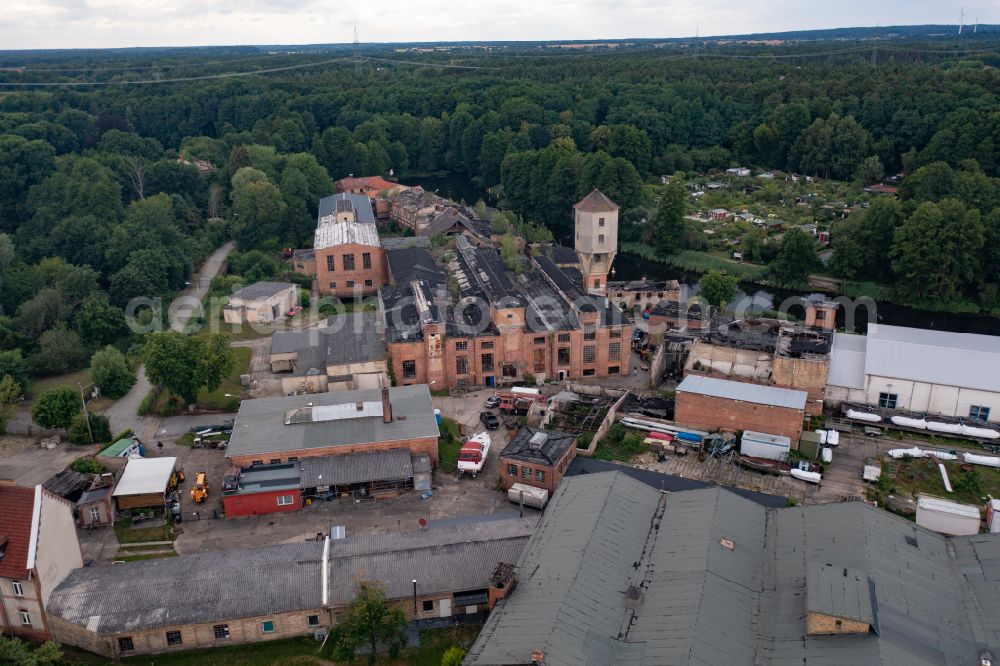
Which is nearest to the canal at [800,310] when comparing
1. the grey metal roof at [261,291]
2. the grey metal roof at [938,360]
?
the grey metal roof at [938,360]

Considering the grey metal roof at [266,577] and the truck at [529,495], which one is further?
the truck at [529,495]

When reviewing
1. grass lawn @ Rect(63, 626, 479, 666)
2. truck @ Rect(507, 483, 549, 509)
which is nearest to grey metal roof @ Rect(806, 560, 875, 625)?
grass lawn @ Rect(63, 626, 479, 666)

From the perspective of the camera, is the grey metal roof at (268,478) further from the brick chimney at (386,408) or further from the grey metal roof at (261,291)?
the grey metal roof at (261,291)

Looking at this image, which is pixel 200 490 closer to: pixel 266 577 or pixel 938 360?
pixel 266 577

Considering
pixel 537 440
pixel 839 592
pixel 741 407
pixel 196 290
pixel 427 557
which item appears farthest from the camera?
pixel 196 290

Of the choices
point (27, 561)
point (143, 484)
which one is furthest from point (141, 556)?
point (27, 561)
